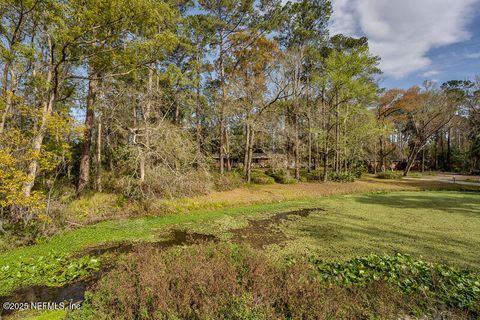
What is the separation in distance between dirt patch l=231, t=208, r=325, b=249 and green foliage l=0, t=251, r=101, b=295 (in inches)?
144

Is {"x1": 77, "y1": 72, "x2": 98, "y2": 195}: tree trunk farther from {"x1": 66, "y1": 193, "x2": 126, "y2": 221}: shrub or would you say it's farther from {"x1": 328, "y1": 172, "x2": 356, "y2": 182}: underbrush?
{"x1": 328, "y1": 172, "x2": 356, "y2": 182}: underbrush

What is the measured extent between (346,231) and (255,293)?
491 cm

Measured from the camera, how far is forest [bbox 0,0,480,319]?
22.4 feet

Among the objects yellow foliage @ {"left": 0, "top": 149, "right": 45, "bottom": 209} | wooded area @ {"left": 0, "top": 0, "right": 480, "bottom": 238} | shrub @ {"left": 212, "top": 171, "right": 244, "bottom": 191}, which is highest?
wooded area @ {"left": 0, "top": 0, "right": 480, "bottom": 238}

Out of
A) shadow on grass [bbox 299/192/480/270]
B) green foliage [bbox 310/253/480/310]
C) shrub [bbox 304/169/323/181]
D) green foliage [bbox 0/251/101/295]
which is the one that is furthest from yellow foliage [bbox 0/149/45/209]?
shrub [bbox 304/169/323/181]

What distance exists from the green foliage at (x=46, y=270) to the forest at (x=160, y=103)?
164 cm

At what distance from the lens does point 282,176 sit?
18000mm

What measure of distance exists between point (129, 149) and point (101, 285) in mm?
7853

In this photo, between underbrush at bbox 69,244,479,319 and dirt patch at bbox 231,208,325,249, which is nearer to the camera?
underbrush at bbox 69,244,479,319

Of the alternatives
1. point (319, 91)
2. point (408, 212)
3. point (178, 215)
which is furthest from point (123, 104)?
point (319, 91)

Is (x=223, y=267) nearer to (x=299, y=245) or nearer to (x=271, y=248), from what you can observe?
(x=271, y=248)

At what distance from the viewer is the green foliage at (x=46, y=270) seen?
4.31 meters

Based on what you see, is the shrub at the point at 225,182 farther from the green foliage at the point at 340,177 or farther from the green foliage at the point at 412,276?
the green foliage at the point at 412,276

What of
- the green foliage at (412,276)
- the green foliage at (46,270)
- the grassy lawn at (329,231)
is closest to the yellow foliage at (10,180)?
the grassy lawn at (329,231)
